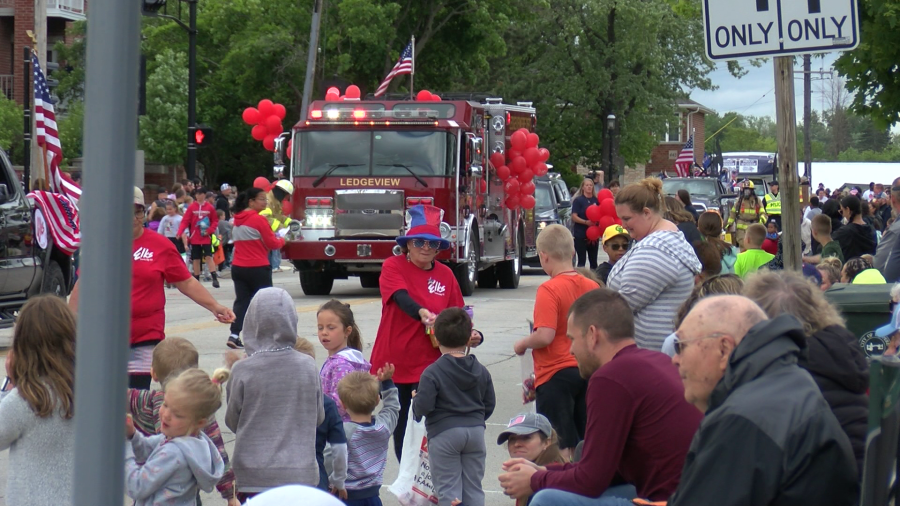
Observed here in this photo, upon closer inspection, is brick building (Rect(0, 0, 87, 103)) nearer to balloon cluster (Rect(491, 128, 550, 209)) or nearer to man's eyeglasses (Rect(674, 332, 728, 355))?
balloon cluster (Rect(491, 128, 550, 209))

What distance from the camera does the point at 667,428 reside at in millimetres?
4016

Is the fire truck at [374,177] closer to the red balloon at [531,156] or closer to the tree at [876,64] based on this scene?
the red balloon at [531,156]

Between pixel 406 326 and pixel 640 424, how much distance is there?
295 cm

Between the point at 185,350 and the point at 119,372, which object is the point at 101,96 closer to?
the point at 119,372

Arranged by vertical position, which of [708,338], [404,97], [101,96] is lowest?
[708,338]

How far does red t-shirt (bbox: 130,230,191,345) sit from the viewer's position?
6.84 m

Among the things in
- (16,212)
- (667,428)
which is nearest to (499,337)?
(16,212)

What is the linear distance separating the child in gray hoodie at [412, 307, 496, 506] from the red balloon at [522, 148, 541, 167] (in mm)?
14409

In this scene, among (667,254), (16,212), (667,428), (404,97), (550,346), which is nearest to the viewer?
(667,428)

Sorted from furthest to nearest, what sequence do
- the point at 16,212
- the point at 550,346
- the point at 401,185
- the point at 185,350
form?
the point at 401,185
the point at 16,212
the point at 550,346
the point at 185,350

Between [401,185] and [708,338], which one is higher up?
[401,185]

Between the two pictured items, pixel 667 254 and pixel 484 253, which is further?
pixel 484 253

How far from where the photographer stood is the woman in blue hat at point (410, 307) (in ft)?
22.3

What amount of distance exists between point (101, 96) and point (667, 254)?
4.50 m
